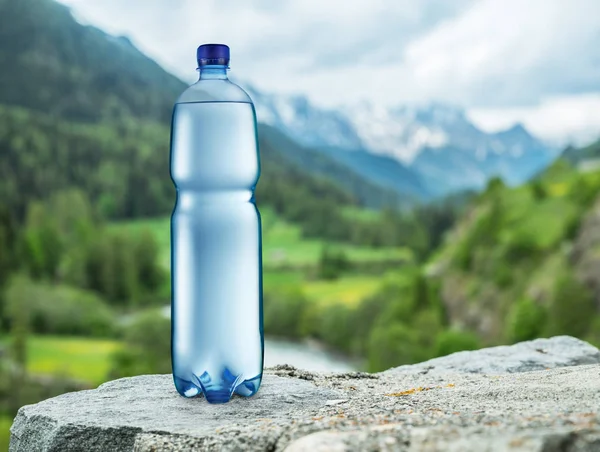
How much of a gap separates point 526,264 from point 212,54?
6740cm

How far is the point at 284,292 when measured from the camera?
10000cm

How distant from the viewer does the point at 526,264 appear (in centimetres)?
6881

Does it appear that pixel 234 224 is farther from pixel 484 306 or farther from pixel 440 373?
pixel 484 306

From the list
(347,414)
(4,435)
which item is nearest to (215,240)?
(347,414)

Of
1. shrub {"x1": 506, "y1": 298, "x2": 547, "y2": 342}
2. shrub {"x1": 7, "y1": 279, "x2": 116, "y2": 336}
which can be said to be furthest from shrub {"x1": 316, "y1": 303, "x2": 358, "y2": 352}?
shrub {"x1": 506, "y1": 298, "x2": 547, "y2": 342}

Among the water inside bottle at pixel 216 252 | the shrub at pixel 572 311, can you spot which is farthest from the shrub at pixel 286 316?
the water inside bottle at pixel 216 252

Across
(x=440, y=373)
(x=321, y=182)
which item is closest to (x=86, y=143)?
(x=321, y=182)

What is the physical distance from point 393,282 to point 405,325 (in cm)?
1643

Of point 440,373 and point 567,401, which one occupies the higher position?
point 567,401

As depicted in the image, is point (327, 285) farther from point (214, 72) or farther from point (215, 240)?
point (215, 240)

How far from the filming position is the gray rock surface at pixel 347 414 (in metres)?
3.28

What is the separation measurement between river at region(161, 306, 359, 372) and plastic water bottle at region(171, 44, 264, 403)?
6763 cm

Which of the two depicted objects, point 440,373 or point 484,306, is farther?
point 484,306

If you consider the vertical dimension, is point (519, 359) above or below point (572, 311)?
above
